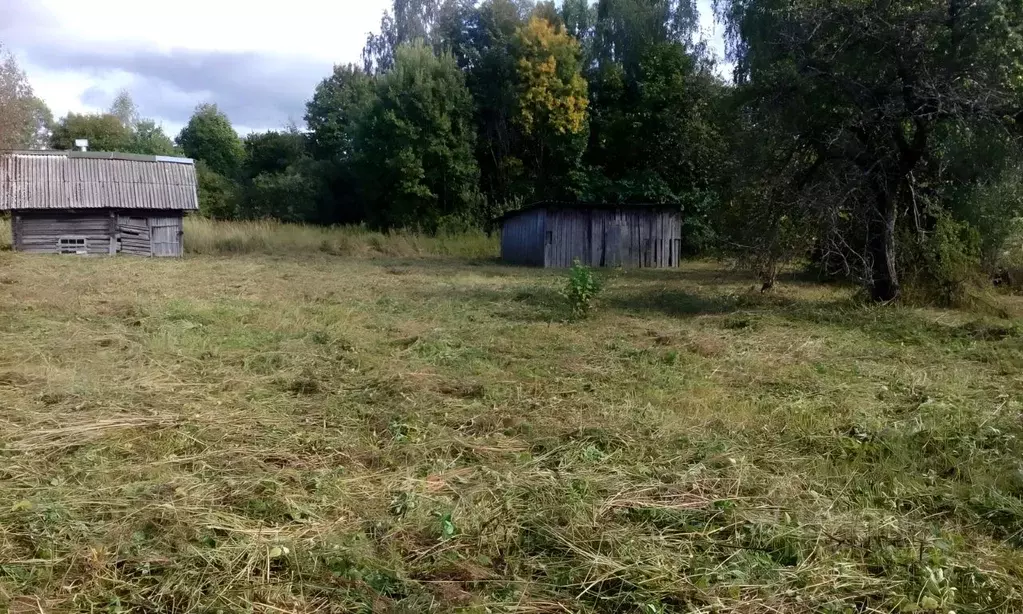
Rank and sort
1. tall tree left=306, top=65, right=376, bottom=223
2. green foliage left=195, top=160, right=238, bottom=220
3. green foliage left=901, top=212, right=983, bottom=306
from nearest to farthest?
1. green foliage left=901, top=212, right=983, bottom=306
2. tall tree left=306, top=65, right=376, bottom=223
3. green foliage left=195, top=160, right=238, bottom=220

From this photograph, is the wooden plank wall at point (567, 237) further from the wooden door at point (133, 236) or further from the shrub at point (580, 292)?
the wooden door at point (133, 236)

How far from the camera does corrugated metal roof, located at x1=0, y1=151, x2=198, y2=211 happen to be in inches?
1005

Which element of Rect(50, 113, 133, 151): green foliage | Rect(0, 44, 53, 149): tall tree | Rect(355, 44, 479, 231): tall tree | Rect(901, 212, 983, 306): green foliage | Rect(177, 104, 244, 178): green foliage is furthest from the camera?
Rect(177, 104, 244, 178): green foliage

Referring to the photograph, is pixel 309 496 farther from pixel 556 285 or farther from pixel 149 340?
pixel 556 285

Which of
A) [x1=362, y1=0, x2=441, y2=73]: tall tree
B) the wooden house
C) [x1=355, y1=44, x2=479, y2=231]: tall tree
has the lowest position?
the wooden house

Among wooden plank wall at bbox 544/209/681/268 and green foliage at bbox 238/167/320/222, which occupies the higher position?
green foliage at bbox 238/167/320/222

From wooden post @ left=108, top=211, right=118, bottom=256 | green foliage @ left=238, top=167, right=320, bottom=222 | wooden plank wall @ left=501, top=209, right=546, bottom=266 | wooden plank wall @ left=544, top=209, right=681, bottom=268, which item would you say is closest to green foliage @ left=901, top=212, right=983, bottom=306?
wooden plank wall @ left=544, top=209, right=681, bottom=268

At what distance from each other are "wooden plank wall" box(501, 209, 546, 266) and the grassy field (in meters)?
15.9

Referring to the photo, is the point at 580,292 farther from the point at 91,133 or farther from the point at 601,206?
the point at 91,133

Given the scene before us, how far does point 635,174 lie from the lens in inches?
1321

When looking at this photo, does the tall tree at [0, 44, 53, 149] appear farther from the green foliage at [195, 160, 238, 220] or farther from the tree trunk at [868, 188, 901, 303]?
the tree trunk at [868, 188, 901, 303]

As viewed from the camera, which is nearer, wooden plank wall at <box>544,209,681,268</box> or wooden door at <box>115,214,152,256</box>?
wooden plank wall at <box>544,209,681,268</box>

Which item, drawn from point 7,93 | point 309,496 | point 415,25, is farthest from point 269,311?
point 415,25

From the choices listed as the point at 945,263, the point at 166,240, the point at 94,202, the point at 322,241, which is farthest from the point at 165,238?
the point at 945,263
